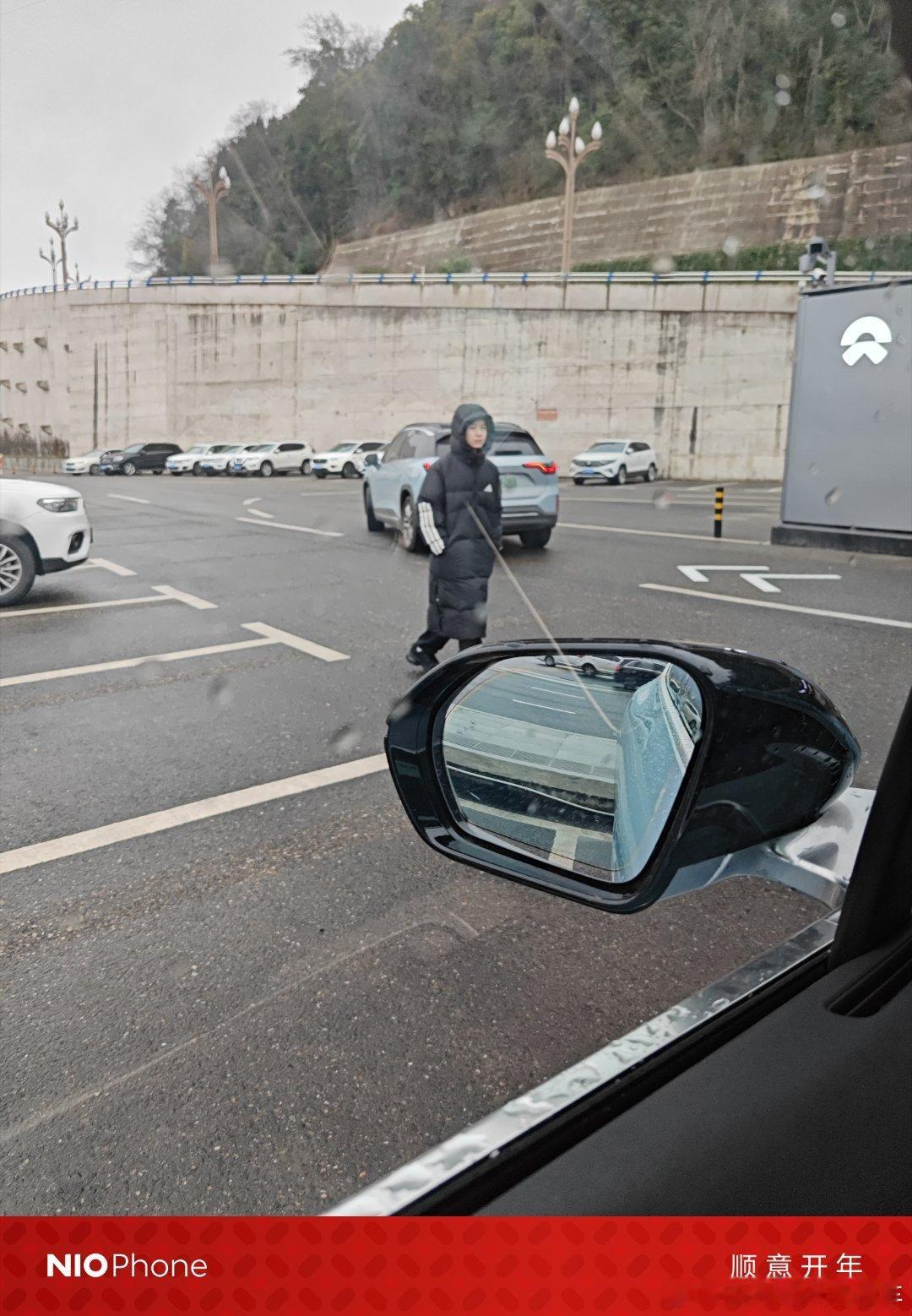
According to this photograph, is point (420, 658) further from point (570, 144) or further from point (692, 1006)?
point (570, 144)

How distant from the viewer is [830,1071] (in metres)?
0.97

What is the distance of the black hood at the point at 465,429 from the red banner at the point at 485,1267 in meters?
4.80

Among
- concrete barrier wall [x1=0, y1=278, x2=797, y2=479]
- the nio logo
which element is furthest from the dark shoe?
concrete barrier wall [x1=0, y1=278, x2=797, y2=479]

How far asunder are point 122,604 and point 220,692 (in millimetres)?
3456

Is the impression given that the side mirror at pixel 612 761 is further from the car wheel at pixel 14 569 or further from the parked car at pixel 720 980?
the car wheel at pixel 14 569

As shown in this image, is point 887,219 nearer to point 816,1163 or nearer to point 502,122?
point 502,122

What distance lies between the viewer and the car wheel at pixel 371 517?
14203 millimetres

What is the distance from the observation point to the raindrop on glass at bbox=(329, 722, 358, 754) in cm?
473

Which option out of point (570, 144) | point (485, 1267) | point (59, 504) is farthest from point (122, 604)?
point (570, 144)

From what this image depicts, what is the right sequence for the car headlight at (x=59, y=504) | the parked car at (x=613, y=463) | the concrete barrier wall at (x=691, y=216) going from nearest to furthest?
the car headlight at (x=59, y=504)
the parked car at (x=613, y=463)
the concrete barrier wall at (x=691, y=216)

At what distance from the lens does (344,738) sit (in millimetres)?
4879

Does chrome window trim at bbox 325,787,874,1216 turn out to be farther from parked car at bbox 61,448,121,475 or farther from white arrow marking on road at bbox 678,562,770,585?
parked car at bbox 61,448,121,475

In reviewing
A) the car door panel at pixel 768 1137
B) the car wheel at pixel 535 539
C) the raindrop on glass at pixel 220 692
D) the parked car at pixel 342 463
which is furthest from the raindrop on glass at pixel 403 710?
the parked car at pixel 342 463

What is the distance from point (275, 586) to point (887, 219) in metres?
38.5
